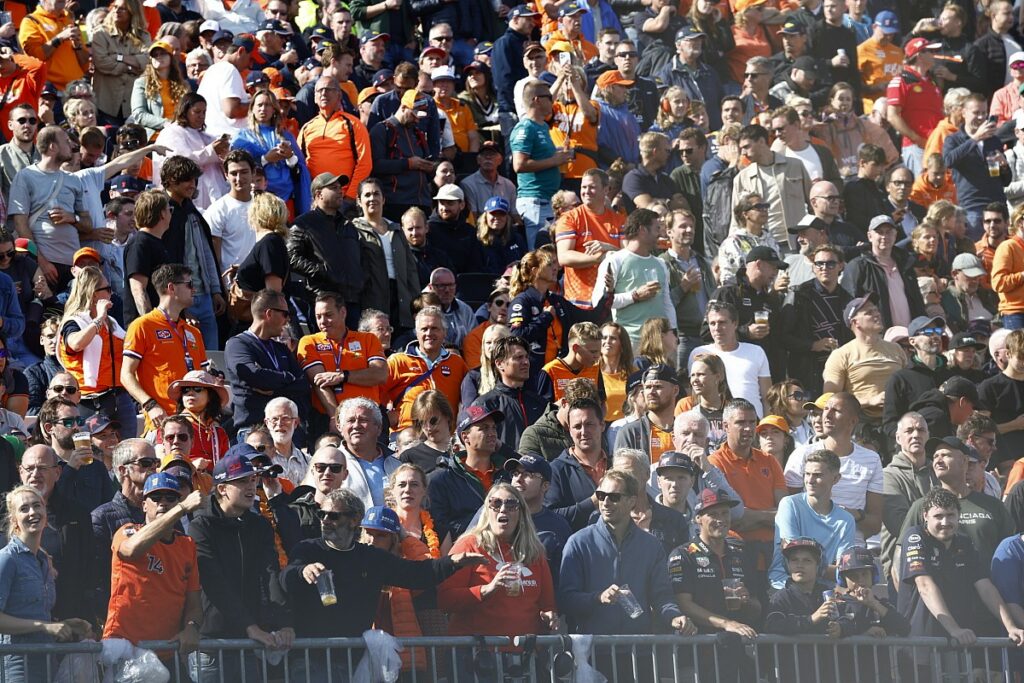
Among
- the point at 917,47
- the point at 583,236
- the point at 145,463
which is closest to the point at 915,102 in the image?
the point at 917,47

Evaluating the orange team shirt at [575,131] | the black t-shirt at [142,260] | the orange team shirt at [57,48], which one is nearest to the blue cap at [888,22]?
the orange team shirt at [575,131]

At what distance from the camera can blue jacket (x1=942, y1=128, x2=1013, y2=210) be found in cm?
1669

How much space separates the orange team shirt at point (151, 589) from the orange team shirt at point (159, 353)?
9.01ft

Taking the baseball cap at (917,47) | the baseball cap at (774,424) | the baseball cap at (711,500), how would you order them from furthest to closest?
the baseball cap at (917,47), the baseball cap at (774,424), the baseball cap at (711,500)

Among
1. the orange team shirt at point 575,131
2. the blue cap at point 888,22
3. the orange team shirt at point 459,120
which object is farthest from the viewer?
the blue cap at point 888,22

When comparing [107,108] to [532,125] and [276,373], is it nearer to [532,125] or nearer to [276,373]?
[532,125]

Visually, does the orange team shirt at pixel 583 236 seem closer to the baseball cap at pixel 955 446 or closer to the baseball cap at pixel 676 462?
the baseball cap at pixel 955 446

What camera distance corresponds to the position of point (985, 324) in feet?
46.8

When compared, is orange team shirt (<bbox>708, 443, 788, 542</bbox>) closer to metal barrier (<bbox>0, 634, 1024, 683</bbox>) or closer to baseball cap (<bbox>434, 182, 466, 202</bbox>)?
metal barrier (<bbox>0, 634, 1024, 683</bbox>)

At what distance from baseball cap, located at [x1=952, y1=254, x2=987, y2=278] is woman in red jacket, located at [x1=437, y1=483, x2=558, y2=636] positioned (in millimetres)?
6924

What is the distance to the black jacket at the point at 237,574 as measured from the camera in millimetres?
8148

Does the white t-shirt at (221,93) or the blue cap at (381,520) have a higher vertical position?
the white t-shirt at (221,93)

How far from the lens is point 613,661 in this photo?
847cm

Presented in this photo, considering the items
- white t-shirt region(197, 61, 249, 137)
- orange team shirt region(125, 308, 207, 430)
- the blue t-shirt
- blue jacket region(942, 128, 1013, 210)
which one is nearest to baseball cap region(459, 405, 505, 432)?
orange team shirt region(125, 308, 207, 430)
